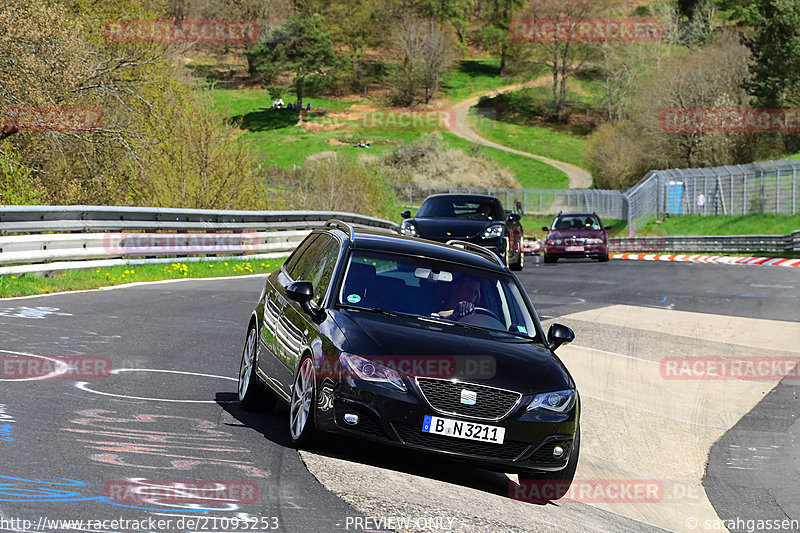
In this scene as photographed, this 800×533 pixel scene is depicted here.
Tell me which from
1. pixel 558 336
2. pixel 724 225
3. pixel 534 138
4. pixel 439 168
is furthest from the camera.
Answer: pixel 534 138

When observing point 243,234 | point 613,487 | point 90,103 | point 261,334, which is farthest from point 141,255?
point 613,487

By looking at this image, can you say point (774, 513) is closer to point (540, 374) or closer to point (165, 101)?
point (540, 374)

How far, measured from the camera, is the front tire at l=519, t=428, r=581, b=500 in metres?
7.22

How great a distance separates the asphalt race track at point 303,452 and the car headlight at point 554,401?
2.06 feet

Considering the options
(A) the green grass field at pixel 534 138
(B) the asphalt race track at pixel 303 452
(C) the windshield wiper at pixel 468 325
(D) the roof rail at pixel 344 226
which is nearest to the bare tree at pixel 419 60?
(A) the green grass field at pixel 534 138

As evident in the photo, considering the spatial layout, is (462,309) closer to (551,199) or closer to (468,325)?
(468,325)

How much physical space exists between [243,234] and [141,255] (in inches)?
181

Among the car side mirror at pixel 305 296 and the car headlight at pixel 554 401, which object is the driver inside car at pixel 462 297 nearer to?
the car side mirror at pixel 305 296

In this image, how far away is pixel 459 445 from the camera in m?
6.72

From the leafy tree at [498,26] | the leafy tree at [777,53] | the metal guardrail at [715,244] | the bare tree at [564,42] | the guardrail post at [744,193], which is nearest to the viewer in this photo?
the metal guardrail at [715,244]

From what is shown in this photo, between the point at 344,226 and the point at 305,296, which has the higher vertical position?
the point at 344,226

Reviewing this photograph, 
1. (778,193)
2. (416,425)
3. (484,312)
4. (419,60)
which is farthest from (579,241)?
(419,60)

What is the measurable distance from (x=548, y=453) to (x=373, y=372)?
1284 millimetres

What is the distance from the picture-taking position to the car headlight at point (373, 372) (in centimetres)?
667
